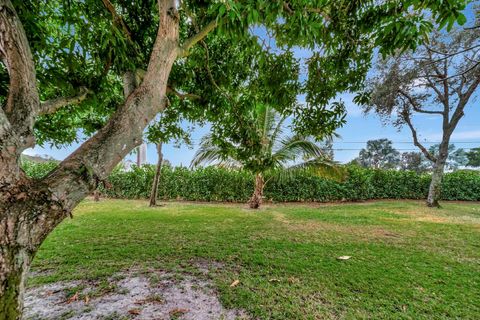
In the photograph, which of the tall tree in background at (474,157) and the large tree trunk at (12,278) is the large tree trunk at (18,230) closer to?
the large tree trunk at (12,278)

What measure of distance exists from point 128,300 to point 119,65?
2.40 m

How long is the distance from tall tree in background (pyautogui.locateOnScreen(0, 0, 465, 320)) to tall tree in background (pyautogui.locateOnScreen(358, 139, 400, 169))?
28292 mm

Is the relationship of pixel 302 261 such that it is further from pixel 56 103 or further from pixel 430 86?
pixel 430 86

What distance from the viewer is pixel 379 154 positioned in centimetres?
2788

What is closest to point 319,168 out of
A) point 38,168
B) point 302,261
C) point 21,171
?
point 302,261

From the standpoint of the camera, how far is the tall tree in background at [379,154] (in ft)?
88.3

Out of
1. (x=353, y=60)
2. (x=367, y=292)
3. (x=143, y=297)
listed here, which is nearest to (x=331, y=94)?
(x=353, y=60)

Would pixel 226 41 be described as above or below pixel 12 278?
above

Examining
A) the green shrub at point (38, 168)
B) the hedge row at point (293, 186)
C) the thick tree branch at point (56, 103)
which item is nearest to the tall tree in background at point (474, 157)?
Answer: the hedge row at point (293, 186)

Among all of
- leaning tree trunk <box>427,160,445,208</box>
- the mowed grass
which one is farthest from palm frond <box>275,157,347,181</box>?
leaning tree trunk <box>427,160,445,208</box>

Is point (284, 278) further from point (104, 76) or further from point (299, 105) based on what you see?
point (104, 76)

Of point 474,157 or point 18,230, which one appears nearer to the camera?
point 18,230

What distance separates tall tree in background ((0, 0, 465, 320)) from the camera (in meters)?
1.17

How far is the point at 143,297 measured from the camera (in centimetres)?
202
